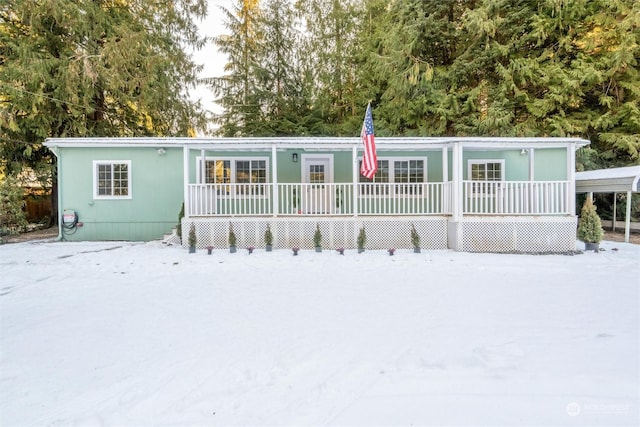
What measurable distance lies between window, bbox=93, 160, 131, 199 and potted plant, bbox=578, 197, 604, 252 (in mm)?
12548

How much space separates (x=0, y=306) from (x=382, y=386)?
16.1 feet

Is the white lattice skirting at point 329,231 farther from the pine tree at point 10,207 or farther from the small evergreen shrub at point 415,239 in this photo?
the pine tree at point 10,207

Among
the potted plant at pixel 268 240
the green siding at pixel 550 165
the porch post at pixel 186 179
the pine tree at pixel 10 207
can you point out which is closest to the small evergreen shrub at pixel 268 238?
the potted plant at pixel 268 240

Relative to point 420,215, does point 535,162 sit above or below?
above

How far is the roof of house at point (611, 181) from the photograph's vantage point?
866 centimetres

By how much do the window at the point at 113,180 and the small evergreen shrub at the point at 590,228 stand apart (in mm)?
12541

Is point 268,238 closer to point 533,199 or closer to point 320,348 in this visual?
point 320,348

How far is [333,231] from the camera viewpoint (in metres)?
8.51

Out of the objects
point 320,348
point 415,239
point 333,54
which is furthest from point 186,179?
point 333,54

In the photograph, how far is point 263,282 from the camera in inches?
208

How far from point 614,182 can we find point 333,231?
8.19 metres

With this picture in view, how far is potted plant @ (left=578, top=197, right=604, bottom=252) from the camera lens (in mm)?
7852

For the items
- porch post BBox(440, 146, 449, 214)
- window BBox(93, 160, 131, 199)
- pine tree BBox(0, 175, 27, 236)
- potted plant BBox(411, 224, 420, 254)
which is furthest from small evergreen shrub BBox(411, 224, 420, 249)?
pine tree BBox(0, 175, 27, 236)

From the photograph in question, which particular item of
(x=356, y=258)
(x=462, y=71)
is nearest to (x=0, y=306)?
(x=356, y=258)
